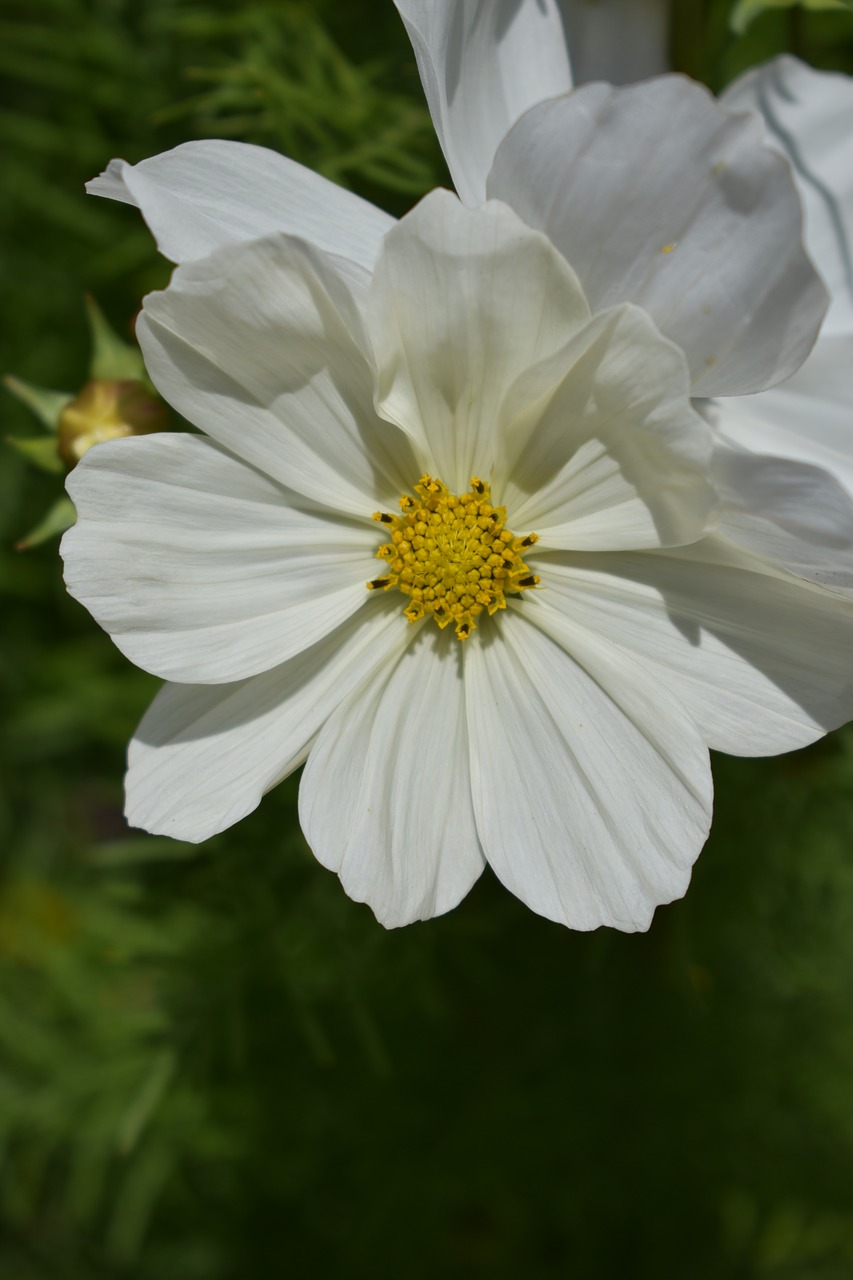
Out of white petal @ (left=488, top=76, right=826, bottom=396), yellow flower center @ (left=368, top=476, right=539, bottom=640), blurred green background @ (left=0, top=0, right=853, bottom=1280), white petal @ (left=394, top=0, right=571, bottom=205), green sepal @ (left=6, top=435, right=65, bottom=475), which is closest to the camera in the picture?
white petal @ (left=488, top=76, right=826, bottom=396)

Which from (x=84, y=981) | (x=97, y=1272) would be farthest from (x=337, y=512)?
(x=97, y=1272)

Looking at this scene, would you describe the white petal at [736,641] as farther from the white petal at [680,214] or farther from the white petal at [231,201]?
the white petal at [231,201]

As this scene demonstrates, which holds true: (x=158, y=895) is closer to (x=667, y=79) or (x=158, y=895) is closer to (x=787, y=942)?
(x=787, y=942)

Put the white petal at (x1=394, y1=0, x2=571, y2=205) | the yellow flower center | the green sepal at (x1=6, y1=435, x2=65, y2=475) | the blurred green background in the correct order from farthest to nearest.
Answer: the blurred green background
the green sepal at (x1=6, y1=435, x2=65, y2=475)
the yellow flower center
the white petal at (x1=394, y1=0, x2=571, y2=205)

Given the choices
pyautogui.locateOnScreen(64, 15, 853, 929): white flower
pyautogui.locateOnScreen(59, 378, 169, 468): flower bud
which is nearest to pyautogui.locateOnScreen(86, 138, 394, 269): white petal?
pyautogui.locateOnScreen(64, 15, 853, 929): white flower

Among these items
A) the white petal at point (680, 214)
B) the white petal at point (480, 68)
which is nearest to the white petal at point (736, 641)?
the white petal at point (680, 214)

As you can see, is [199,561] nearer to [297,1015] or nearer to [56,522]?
[56,522]

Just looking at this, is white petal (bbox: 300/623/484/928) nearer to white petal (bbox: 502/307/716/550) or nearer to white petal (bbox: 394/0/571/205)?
white petal (bbox: 502/307/716/550)

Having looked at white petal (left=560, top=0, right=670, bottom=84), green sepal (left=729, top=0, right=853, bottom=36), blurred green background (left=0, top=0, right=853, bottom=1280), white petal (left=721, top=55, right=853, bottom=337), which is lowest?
blurred green background (left=0, top=0, right=853, bottom=1280)
